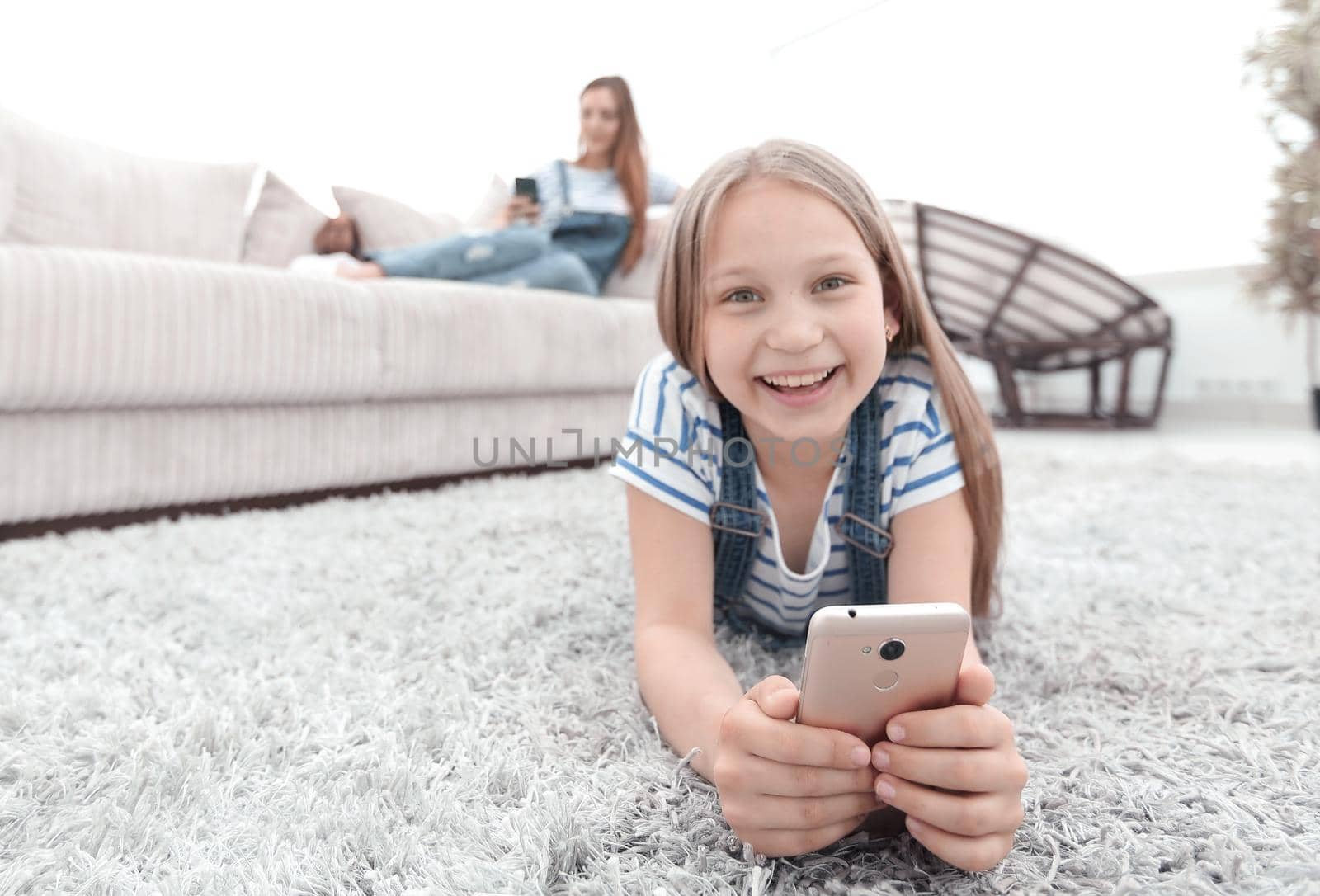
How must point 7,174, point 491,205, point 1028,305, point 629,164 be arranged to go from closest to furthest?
point 7,174 → point 629,164 → point 491,205 → point 1028,305

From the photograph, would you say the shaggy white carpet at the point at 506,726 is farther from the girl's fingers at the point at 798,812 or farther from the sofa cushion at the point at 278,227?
the sofa cushion at the point at 278,227

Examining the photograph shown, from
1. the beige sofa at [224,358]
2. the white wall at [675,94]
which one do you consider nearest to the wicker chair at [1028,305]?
the white wall at [675,94]

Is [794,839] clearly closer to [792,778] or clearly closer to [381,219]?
[792,778]

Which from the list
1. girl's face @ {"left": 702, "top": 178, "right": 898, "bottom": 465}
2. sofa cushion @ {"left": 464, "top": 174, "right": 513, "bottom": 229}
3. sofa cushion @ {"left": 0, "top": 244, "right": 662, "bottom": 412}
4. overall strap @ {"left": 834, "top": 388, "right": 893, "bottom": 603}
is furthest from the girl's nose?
sofa cushion @ {"left": 464, "top": 174, "right": 513, "bottom": 229}

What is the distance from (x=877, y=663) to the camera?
327 mm

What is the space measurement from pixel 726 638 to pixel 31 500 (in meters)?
1.03

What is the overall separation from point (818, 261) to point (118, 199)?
1634 mm

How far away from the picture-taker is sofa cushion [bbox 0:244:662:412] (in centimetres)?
105

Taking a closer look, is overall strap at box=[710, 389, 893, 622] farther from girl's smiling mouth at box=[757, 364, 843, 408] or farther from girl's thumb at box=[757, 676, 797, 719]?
girl's thumb at box=[757, 676, 797, 719]

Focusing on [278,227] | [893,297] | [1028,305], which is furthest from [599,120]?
[893,297]

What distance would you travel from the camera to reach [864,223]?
54 cm

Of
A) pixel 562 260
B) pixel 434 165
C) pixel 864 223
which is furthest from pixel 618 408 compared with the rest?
pixel 434 165

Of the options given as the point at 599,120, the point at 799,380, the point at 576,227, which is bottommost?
the point at 799,380

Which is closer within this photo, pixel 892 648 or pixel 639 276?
pixel 892 648
